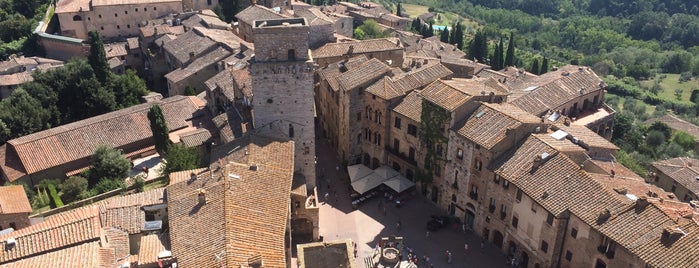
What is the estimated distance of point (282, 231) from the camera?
38188 millimetres

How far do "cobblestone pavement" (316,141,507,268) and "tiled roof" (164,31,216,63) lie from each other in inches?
1139

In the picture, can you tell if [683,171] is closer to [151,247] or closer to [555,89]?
[555,89]

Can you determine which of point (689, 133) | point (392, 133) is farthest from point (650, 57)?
point (392, 133)

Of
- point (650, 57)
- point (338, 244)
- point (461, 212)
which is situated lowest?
point (650, 57)

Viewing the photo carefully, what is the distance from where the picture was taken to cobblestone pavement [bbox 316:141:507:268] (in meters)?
50.7

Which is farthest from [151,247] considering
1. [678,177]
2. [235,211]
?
[678,177]

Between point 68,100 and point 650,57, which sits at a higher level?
→ point 68,100

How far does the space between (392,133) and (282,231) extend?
25.2 metres

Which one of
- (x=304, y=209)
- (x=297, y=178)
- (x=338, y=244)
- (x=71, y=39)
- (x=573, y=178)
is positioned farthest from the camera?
(x=71, y=39)

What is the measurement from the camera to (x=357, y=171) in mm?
60625

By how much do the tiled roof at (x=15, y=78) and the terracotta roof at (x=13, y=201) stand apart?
32.2 meters

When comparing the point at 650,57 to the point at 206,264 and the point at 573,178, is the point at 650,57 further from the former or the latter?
the point at 206,264

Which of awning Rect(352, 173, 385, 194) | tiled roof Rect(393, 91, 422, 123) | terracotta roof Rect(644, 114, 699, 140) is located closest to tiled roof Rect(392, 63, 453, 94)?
tiled roof Rect(393, 91, 422, 123)

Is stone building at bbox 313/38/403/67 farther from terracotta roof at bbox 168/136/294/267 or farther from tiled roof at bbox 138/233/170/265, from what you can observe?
tiled roof at bbox 138/233/170/265
